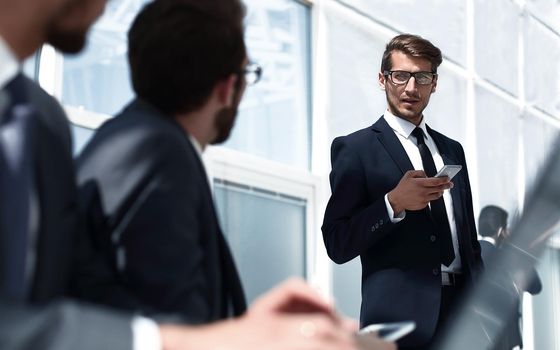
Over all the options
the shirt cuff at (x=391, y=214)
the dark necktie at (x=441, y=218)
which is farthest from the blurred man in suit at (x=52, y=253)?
the dark necktie at (x=441, y=218)

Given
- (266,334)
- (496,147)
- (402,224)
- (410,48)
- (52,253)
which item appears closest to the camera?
(266,334)

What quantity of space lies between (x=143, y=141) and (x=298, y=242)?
4.50 meters

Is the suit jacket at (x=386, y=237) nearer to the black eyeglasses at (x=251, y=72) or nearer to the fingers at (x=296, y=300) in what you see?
the black eyeglasses at (x=251, y=72)

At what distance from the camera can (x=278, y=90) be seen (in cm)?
571

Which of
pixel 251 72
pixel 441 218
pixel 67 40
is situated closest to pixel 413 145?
pixel 441 218

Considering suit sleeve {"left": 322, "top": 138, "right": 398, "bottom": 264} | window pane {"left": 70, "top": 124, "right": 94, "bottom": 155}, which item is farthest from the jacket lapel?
window pane {"left": 70, "top": 124, "right": 94, "bottom": 155}

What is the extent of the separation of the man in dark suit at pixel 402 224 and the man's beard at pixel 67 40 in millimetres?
1651

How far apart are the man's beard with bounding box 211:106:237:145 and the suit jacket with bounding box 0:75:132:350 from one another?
29cm

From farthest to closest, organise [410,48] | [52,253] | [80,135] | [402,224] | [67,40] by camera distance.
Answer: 1. [80,135]
2. [410,48]
3. [402,224]
4. [67,40]
5. [52,253]

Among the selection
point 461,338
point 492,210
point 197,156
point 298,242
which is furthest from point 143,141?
point 492,210

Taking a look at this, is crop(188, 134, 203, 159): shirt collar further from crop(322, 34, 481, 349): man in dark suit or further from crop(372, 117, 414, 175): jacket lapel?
crop(372, 117, 414, 175): jacket lapel

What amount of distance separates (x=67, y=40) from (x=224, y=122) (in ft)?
1.30

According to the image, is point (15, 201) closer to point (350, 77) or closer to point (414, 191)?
point (414, 191)

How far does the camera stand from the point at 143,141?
130cm
